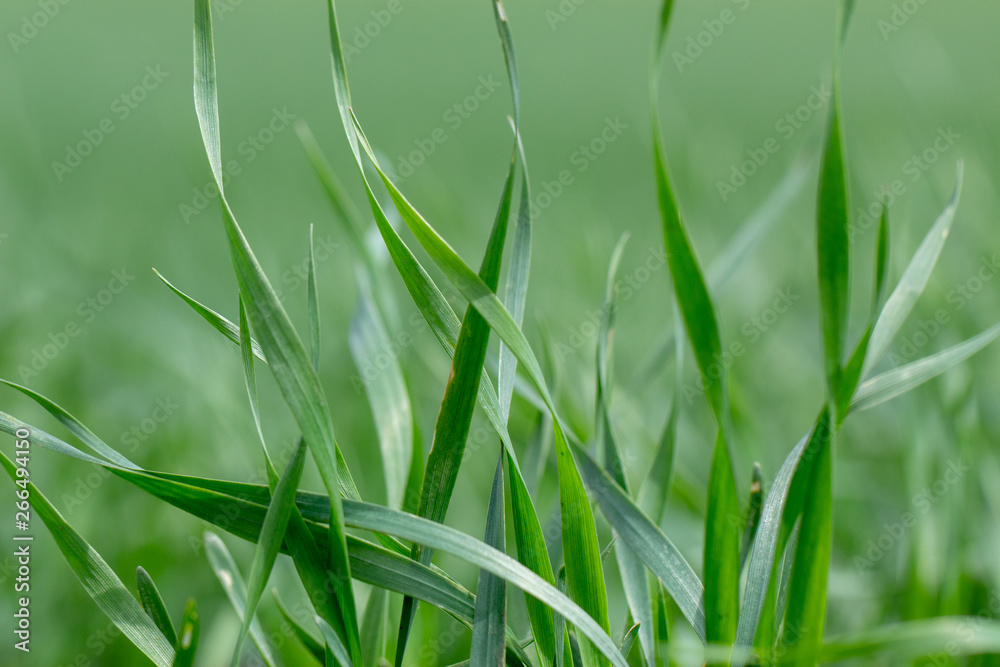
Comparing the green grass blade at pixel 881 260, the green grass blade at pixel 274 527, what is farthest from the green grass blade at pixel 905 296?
the green grass blade at pixel 274 527

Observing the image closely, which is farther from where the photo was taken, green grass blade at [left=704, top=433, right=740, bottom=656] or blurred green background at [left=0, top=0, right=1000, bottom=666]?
blurred green background at [left=0, top=0, right=1000, bottom=666]

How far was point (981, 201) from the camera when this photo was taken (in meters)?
1.17

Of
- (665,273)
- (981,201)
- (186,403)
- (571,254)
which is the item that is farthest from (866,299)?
(186,403)

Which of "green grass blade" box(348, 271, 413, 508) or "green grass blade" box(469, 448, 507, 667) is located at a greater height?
"green grass blade" box(348, 271, 413, 508)

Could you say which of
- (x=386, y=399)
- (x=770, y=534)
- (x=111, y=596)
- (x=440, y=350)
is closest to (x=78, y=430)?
(x=111, y=596)

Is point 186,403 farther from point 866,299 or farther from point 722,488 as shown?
point 866,299

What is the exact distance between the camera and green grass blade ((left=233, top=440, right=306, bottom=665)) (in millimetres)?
245

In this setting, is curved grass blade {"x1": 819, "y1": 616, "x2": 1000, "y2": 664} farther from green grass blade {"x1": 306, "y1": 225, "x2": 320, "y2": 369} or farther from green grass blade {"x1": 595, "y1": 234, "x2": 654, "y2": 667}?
green grass blade {"x1": 306, "y1": 225, "x2": 320, "y2": 369}

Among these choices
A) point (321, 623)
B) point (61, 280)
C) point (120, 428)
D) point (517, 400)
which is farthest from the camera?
point (61, 280)

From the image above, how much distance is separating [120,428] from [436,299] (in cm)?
69

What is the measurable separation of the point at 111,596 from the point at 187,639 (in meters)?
0.04

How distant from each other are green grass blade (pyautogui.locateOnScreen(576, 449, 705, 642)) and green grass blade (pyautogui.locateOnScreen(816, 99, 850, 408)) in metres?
0.10

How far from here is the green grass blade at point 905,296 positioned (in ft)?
1.01

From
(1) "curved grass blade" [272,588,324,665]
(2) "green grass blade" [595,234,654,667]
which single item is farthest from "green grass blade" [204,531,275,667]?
(2) "green grass blade" [595,234,654,667]
